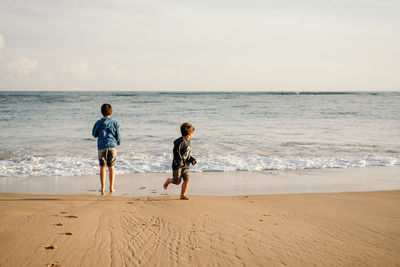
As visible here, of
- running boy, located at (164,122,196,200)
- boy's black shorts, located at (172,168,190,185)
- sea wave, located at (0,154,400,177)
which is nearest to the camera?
running boy, located at (164,122,196,200)

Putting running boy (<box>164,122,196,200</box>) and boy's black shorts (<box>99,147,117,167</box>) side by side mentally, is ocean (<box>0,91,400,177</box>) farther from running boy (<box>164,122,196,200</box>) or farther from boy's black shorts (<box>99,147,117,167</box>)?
running boy (<box>164,122,196,200</box>)

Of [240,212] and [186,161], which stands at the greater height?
[186,161]

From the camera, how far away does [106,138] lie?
6.30 meters

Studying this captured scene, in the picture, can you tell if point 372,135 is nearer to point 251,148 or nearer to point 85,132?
point 251,148

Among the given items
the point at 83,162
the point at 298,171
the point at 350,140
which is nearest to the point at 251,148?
the point at 298,171

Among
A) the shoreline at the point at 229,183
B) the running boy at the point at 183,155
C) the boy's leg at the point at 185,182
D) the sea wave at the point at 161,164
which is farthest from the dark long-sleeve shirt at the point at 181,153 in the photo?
the sea wave at the point at 161,164

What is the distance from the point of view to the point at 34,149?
1148 centimetres

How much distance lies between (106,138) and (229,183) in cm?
283

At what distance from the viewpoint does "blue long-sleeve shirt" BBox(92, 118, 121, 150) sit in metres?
6.24

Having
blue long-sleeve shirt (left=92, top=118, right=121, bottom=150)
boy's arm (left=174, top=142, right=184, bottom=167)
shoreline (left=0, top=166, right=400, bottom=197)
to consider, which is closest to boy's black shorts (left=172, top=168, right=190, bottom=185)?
boy's arm (left=174, top=142, right=184, bottom=167)

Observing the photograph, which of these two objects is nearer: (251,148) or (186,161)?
(186,161)

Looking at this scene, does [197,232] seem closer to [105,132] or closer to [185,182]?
[185,182]

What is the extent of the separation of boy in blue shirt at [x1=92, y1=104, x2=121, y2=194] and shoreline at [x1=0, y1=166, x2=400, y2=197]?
513mm

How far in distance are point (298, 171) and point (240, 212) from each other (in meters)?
4.30
